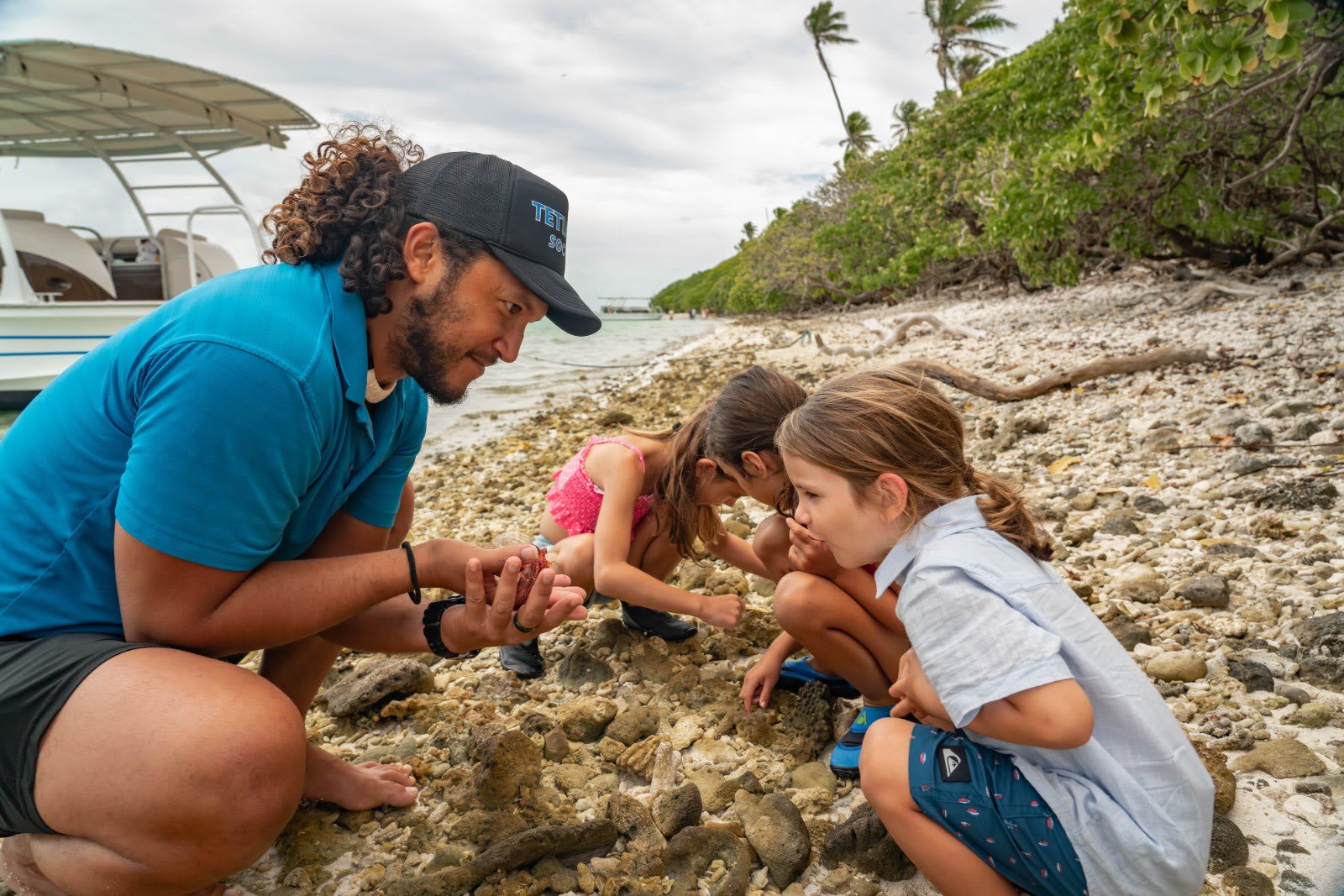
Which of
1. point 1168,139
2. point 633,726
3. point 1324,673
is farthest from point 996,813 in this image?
point 1168,139

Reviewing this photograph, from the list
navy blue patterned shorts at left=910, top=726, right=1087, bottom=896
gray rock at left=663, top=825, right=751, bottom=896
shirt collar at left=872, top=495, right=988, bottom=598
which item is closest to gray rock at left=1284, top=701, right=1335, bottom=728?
navy blue patterned shorts at left=910, top=726, right=1087, bottom=896

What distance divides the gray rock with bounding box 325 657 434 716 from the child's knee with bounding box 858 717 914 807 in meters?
1.65

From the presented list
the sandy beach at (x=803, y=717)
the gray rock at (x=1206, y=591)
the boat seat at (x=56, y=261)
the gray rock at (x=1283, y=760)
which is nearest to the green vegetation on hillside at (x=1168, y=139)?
the sandy beach at (x=803, y=717)

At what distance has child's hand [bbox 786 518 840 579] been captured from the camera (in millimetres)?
2281

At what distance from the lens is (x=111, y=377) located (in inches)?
63.6

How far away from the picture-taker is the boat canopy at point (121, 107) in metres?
7.68

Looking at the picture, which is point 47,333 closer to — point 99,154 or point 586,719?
point 99,154

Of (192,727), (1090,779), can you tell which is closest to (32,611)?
(192,727)

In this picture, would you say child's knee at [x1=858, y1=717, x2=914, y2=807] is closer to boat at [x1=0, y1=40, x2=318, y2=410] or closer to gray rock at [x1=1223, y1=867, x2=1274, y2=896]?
gray rock at [x1=1223, y1=867, x2=1274, y2=896]

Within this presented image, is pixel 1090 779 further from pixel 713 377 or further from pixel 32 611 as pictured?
pixel 713 377

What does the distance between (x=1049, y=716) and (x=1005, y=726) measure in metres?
0.08

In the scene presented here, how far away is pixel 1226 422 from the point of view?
4207 mm

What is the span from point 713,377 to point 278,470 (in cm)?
1060

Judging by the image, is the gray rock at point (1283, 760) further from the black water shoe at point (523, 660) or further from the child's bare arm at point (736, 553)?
the black water shoe at point (523, 660)
